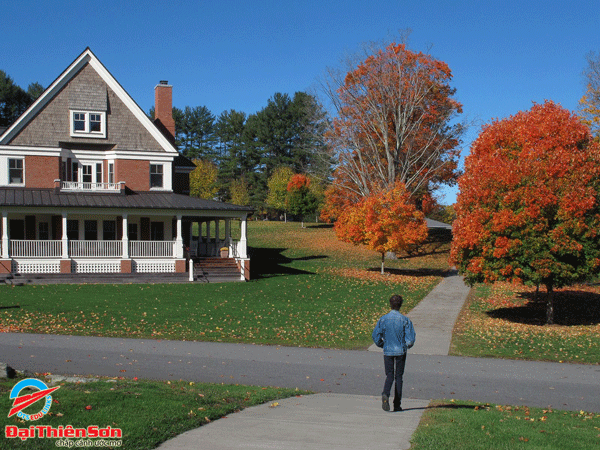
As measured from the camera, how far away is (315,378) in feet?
39.5

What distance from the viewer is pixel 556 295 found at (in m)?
28.7

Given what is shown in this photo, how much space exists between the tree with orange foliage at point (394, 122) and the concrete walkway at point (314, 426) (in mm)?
30391

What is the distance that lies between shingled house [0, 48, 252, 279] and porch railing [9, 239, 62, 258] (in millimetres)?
51

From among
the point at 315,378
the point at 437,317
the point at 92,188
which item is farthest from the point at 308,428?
the point at 92,188

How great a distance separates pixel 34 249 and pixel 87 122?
8.04 meters

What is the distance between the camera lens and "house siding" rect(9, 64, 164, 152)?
32.8 metres

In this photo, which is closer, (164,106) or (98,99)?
(98,99)

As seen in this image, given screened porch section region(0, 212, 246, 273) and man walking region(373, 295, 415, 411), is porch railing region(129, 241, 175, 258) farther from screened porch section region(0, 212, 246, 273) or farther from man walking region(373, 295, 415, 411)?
man walking region(373, 295, 415, 411)

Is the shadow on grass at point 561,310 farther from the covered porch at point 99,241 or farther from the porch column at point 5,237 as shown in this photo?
the porch column at point 5,237

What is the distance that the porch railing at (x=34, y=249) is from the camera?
97.7 ft

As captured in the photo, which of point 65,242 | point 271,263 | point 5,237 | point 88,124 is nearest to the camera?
point 5,237

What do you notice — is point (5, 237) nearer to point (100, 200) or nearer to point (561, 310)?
point (100, 200)

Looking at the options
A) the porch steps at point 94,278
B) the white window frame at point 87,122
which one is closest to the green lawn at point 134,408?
the porch steps at point 94,278

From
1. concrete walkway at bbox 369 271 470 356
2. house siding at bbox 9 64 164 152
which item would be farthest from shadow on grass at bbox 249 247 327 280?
house siding at bbox 9 64 164 152
